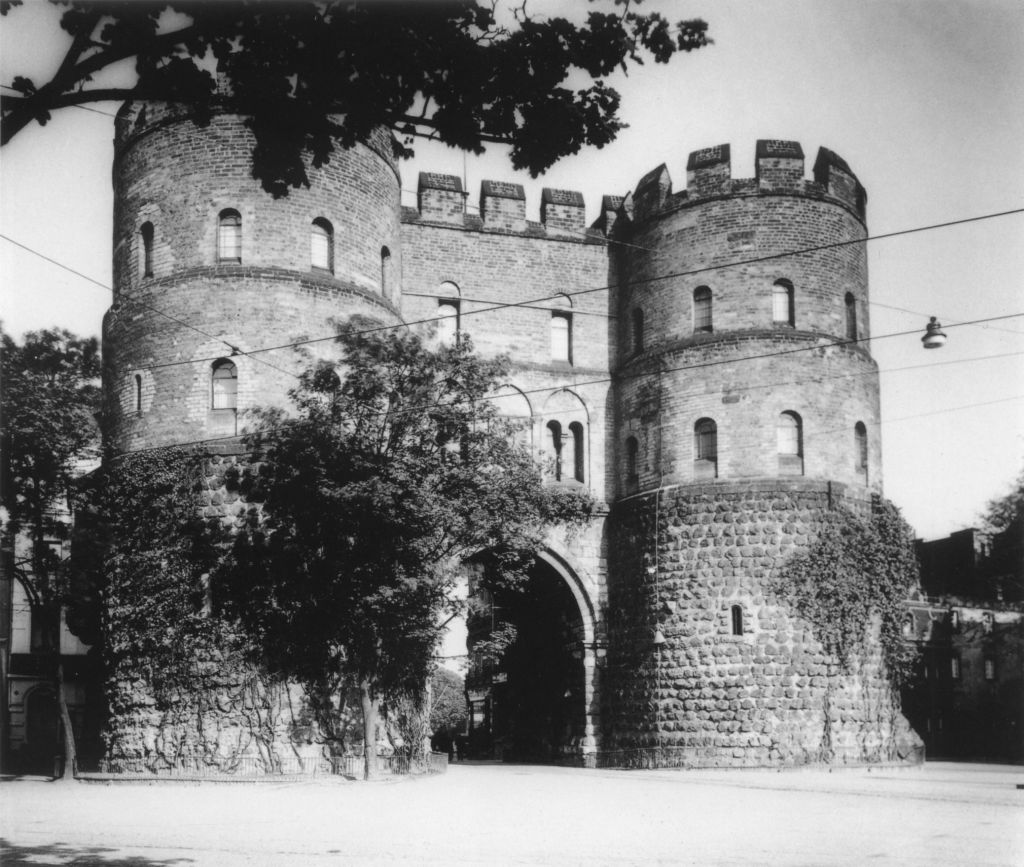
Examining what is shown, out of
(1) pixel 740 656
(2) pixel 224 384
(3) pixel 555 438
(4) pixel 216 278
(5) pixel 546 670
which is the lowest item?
(5) pixel 546 670

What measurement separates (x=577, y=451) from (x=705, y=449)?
3663mm

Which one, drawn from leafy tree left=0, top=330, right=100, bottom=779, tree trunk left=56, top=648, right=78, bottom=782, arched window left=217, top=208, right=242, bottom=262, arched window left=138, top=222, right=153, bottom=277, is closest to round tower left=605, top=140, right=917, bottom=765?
arched window left=217, top=208, right=242, bottom=262

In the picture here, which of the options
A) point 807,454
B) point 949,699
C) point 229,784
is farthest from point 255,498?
point 949,699

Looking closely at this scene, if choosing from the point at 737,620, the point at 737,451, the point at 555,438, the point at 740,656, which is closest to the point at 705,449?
the point at 737,451

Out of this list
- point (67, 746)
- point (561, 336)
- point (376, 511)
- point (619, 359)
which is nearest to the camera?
point (376, 511)

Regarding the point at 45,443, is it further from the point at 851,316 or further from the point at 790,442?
the point at 851,316

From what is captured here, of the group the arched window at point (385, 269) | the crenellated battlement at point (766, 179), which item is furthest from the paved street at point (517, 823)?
the crenellated battlement at point (766, 179)

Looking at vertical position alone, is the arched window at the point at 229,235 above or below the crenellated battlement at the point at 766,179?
below

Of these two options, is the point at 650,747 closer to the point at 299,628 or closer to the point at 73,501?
the point at 299,628

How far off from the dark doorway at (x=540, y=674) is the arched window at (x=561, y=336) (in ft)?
16.7

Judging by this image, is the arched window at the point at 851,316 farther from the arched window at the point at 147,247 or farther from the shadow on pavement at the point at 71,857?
the shadow on pavement at the point at 71,857

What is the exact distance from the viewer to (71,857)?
36.4 ft

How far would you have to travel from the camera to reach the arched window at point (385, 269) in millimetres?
28406

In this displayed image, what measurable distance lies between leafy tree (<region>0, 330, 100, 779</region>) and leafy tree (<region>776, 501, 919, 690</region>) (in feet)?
48.2
